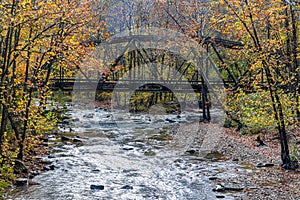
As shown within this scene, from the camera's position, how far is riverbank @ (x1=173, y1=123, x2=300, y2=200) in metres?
10.5

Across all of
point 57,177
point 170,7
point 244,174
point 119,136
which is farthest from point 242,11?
point 170,7

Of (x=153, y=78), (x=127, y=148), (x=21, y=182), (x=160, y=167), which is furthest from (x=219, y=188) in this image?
(x=153, y=78)

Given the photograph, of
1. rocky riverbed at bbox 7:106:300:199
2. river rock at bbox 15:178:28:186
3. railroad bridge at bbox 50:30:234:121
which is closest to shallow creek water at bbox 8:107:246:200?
rocky riverbed at bbox 7:106:300:199

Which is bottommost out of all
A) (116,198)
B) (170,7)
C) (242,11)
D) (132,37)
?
(116,198)

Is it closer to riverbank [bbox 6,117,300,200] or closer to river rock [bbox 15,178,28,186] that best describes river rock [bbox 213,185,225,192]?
riverbank [bbox 6,117,300,200]

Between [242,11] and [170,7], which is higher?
[170,7]

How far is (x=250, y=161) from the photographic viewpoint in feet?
46.5

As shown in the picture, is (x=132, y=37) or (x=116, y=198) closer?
(x=116, y=198)

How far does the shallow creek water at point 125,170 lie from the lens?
1043 centimetres

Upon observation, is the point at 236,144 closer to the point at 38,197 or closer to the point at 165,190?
the point at 165,190

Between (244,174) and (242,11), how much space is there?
214 inches

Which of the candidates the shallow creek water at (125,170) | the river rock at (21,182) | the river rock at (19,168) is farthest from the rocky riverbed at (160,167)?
the river rock at (19,168)

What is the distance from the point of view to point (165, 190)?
10812mm

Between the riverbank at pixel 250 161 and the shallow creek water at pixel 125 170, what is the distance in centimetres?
61
